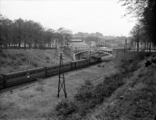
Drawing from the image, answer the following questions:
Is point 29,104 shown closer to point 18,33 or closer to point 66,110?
point 66,110

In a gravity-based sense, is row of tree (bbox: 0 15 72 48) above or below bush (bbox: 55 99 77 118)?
above

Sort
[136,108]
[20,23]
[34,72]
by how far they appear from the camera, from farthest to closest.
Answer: [20,23] → [34,72] → [136,108]

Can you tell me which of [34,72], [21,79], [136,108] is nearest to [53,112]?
[136,108]

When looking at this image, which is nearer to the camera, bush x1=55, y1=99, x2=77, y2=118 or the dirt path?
bush x1=55, y1=99, x2=77, y2=118

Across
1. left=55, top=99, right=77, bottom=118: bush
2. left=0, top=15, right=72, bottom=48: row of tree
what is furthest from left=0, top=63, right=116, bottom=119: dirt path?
left=0, top=15, right=72, bottom=48: row of tree

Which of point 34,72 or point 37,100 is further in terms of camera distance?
point 34,72

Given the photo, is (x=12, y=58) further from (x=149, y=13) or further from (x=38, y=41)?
(x=149, y=13)

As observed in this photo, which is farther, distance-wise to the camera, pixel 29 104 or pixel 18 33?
pixel 18 33

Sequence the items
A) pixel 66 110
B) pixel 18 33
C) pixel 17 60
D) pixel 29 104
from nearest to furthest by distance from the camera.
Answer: pixel 66 110
pixel 29 104
pixel 17 60
pixel 18 33

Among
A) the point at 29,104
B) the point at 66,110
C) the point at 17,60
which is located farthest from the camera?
the point at 17,60

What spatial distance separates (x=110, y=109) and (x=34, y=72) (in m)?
19.7

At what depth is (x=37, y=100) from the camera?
51.6 ft

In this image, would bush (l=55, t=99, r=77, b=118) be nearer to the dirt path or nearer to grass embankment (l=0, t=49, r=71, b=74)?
the dirt path

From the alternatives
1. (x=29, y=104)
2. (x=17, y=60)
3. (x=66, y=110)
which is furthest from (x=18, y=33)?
(x=66, y=110)
